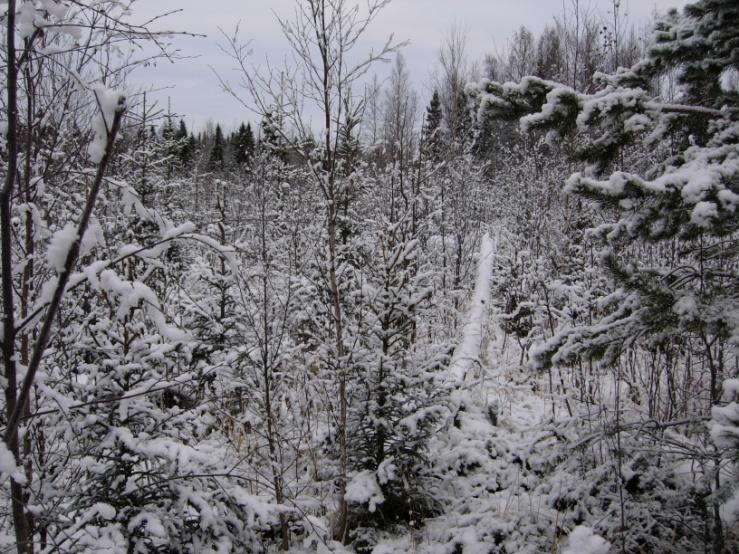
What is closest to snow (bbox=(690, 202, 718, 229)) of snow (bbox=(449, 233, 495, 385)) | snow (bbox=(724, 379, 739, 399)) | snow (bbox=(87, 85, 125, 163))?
snow (bbox=(724, 379, 739, 399))

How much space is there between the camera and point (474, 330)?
9.20m

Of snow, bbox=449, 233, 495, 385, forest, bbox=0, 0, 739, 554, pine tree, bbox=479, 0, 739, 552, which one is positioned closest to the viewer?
forest, bbox=0, 0, 739, 554

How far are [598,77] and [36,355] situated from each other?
369cm

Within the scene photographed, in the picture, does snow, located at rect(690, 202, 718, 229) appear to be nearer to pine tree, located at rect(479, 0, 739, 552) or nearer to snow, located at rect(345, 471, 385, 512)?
pine tree, located at rect(479, 0, 739, 552)

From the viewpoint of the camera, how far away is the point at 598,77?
336 centimetres

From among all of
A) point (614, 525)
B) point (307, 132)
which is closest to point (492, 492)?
point (614, 525)

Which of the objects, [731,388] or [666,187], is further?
[666,187]

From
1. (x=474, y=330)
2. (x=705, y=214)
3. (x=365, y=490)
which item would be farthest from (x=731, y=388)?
(x=474, y=330)

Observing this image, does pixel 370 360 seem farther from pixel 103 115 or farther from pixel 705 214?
pixel 103 115

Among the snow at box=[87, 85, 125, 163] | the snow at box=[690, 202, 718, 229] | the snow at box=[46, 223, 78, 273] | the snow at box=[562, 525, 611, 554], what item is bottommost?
the snow at box=[562, 525, 611, 554]

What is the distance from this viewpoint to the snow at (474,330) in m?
6.85

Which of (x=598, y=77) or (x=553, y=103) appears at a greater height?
(x=598, y=77)

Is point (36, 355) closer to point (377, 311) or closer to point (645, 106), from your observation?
point (645, 106)

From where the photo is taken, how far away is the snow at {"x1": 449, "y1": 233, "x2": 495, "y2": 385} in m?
6.85
